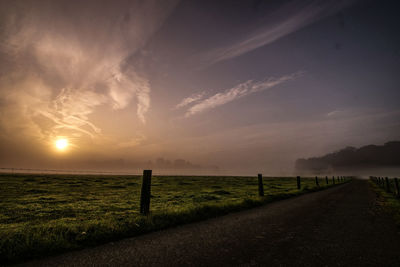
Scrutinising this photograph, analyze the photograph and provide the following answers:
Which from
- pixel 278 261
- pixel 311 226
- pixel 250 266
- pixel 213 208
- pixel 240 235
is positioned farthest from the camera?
pixel 213 208

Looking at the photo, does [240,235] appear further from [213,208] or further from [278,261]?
[213,208]

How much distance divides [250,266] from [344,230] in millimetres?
4116

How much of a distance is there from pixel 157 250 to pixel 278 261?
7.33 ft

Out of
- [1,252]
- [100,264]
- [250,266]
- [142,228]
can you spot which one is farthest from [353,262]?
→ [1,252]

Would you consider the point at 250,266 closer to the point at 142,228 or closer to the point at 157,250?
the point at 157,250

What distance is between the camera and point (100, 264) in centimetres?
327

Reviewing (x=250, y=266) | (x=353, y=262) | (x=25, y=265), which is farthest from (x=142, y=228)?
(x=353, y=262)

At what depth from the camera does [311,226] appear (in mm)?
5863

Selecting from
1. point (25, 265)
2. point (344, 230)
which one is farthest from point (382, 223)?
point (25, 265)

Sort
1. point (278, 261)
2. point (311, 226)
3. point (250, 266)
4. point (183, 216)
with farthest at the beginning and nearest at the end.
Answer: point (183, 216) < point (311, 226) < point (278, 261) < point (250, 266)

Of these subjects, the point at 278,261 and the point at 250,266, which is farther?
the point at 278,261

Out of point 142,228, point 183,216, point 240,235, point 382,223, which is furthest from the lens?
point 183,216

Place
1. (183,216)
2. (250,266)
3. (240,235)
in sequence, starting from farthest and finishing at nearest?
(183,216) < (240,235) < (250,266)

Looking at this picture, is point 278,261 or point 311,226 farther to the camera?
point 311,226
